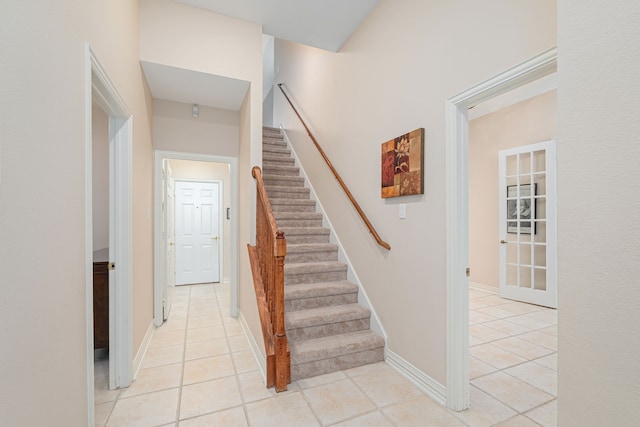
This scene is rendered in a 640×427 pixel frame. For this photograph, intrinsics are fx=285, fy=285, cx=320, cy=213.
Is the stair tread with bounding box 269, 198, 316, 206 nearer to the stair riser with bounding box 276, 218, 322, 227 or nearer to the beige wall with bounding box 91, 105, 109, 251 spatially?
the stair riser with bounding box 276, 218, 322, 227

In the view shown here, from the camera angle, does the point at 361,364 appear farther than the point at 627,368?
Yes

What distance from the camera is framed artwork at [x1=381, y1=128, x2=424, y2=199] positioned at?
2.11 m

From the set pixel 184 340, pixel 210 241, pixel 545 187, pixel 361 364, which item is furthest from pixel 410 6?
pixel 210 241

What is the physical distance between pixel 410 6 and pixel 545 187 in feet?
10.6

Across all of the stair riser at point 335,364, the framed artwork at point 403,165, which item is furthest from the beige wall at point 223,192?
the framed artwork at point 403,165

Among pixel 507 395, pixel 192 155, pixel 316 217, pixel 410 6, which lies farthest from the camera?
pixel 316 217

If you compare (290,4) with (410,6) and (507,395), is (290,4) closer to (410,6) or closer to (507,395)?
(410,6)

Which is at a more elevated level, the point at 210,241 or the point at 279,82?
the point at 279,82

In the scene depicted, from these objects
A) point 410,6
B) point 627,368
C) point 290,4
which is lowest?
point 627,368

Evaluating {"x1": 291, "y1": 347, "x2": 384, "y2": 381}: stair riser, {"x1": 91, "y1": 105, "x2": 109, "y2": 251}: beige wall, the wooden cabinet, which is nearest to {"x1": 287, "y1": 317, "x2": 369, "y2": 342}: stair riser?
{"x1": 291, "y1": 347, "x2": 384, "y2": 381}: stair riser

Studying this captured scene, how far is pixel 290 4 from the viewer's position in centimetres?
267

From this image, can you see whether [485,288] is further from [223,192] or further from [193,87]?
[193,87]

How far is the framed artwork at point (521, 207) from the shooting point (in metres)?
4.09

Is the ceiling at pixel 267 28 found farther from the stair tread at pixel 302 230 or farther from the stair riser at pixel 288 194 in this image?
the stair tread at pixel 302 230
